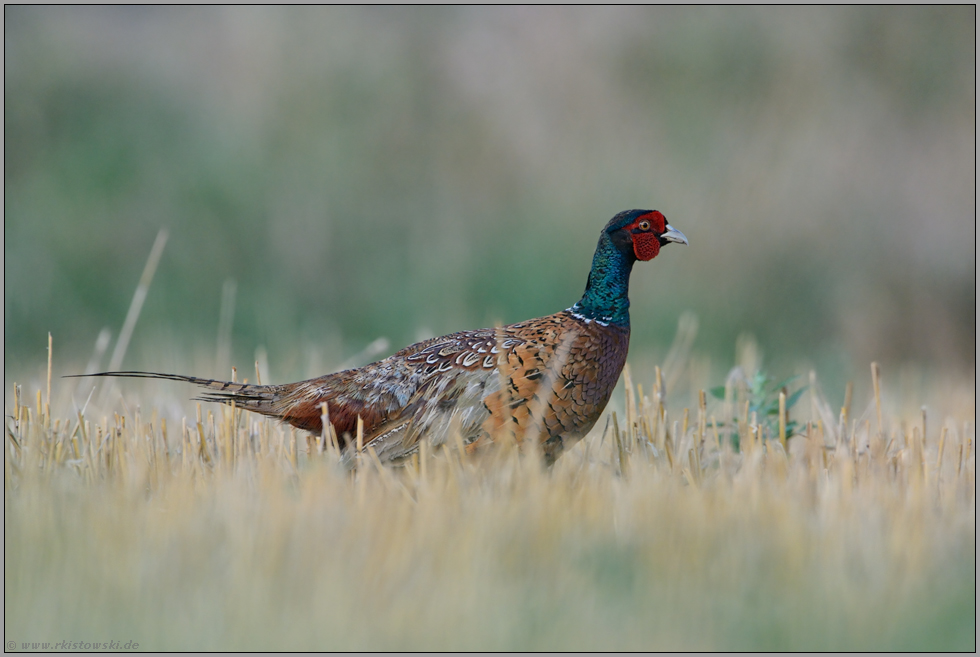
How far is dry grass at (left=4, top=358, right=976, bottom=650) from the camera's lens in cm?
261

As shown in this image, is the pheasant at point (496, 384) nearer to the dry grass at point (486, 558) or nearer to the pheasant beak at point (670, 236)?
the pheasant beak at point (670, 236)

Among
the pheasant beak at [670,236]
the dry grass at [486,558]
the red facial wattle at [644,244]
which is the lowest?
the dry grass at [486,558]

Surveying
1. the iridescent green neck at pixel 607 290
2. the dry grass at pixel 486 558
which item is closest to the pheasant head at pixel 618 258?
the iridescent green neck at pixel 607 290

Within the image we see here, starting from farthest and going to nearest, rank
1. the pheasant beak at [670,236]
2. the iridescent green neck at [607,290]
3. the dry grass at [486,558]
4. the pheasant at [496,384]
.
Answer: the pheasant beak at [670,236] < the iridescent green neck at [607,290] < the pheasant at [496,384] < the dry grass at [486,558]

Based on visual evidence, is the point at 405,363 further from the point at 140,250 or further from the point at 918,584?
the point at 140,250

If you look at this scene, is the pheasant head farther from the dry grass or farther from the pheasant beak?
the dry grass

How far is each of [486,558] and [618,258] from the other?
222 cm

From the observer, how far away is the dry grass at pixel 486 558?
261 cm

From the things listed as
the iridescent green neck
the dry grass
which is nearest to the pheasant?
the iridescent green neck

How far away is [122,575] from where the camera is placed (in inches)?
Result: 111

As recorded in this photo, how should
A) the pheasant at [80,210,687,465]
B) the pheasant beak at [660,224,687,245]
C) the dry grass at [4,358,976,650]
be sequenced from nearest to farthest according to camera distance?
1. the dry grass at [4,358,976,650]
2. the pheasant at [80,210,687,465]
3. the pheasant beak at [660,224,687,245]

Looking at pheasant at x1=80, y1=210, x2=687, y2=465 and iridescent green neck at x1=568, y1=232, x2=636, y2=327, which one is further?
iridescent green neck at x1=568, y1=232, x2=636, y2=327

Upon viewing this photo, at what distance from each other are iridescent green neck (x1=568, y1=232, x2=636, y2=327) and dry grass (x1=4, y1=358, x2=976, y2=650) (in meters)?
0.91

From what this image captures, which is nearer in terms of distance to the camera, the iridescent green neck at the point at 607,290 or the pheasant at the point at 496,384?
the pheasant at the point at 496,384
